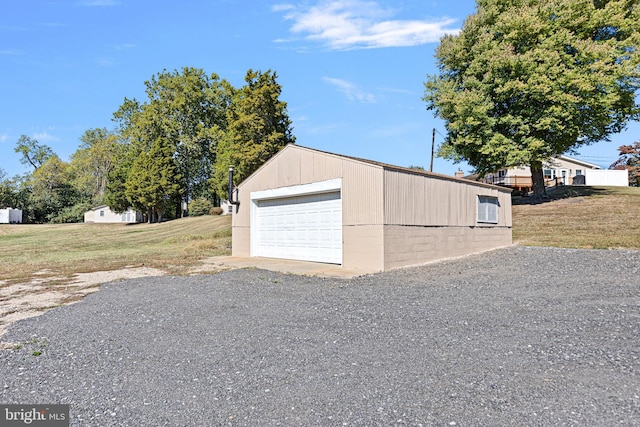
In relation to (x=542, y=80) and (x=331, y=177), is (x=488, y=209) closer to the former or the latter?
(x=331, y=177)

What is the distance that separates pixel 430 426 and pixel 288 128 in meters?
27.4

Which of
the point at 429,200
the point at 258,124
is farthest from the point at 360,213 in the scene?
the point at 258,124

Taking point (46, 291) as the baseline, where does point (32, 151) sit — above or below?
above

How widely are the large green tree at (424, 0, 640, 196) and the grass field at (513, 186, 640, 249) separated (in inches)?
111

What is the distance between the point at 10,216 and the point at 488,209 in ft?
164

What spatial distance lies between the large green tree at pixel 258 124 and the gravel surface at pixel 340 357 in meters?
20.2

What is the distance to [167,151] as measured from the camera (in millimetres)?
35094

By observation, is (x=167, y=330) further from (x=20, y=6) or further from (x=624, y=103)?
(x=624, y=103)

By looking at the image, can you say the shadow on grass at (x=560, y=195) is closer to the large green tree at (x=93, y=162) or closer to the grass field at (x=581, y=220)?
the grass field at (x=581, y=220)

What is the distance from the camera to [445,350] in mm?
3756

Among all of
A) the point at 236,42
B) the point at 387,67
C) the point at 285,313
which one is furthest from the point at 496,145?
the point at 285,313

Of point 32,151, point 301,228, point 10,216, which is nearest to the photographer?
point 301,228

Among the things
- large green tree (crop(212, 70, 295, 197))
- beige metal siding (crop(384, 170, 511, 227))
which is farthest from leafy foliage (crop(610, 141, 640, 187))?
beige metal siding (crop(384, 170, 511, 227))

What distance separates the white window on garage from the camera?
1269 centimetres
